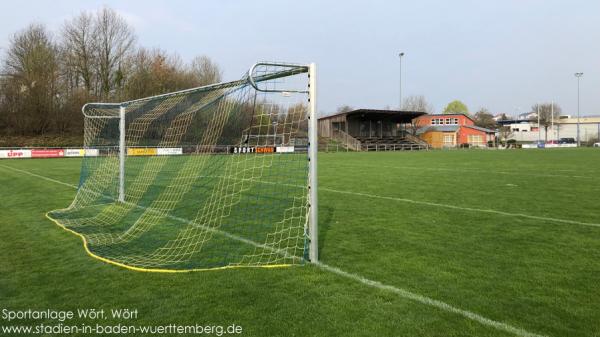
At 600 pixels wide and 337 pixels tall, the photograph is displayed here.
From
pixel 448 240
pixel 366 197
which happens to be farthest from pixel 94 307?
pixel 366 197

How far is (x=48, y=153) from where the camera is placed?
34469mm

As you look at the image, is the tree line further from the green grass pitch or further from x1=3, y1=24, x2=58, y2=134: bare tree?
→ the green grass pitch

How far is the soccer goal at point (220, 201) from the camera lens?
5168 millimetres

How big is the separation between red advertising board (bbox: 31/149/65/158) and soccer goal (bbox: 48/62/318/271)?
24025mm

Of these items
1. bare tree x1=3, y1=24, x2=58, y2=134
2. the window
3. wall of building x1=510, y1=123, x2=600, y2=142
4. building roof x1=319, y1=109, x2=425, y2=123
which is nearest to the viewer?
bare tree x1=3, y1=24, x2=58, y2=134

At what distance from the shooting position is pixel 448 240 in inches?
235

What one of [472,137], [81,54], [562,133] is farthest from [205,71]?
[562,133]

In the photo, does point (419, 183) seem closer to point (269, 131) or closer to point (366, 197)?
point (366, 197)

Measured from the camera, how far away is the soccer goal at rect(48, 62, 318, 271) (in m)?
5.17

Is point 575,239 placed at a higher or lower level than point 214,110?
lower

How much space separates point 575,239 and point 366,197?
16.1ft

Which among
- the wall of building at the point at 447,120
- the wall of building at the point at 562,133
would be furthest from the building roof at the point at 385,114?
the wall of building at the point at 562,133

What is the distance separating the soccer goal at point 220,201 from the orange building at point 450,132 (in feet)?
187

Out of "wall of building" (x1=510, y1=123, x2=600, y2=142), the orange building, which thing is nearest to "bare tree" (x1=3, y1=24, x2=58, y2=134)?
the orange building
